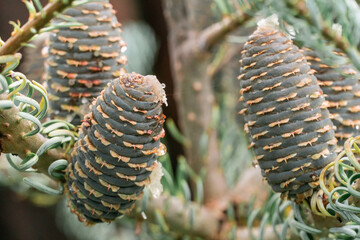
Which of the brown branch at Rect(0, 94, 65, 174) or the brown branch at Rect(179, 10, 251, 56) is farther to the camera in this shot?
the brown branch at Rect(179, 10, 251, 56)

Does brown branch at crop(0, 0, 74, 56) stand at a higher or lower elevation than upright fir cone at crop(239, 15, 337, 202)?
higher

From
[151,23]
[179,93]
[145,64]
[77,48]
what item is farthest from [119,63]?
[151,23]

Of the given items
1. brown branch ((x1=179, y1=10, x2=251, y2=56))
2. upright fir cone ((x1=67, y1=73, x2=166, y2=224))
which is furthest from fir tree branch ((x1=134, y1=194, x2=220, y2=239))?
brown branch ((x1=179, y1=10, x2=251, y2=56))

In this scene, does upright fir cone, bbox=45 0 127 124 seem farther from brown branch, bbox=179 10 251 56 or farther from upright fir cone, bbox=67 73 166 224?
brown branch, bbox=179 10 251 56

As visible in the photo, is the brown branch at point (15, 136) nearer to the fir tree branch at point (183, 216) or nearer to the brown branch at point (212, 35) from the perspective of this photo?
the fir tree branch at point (183, 216)

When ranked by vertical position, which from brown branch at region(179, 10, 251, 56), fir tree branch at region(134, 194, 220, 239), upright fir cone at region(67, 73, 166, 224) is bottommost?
fir tree branch at region(134, 194, 220, 239)

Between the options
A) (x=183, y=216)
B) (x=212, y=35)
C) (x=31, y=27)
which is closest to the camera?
(x=31, y=27)

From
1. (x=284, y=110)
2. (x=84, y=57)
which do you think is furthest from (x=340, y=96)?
(x=84, y=57)

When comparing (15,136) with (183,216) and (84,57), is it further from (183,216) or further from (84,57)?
(183,216)
